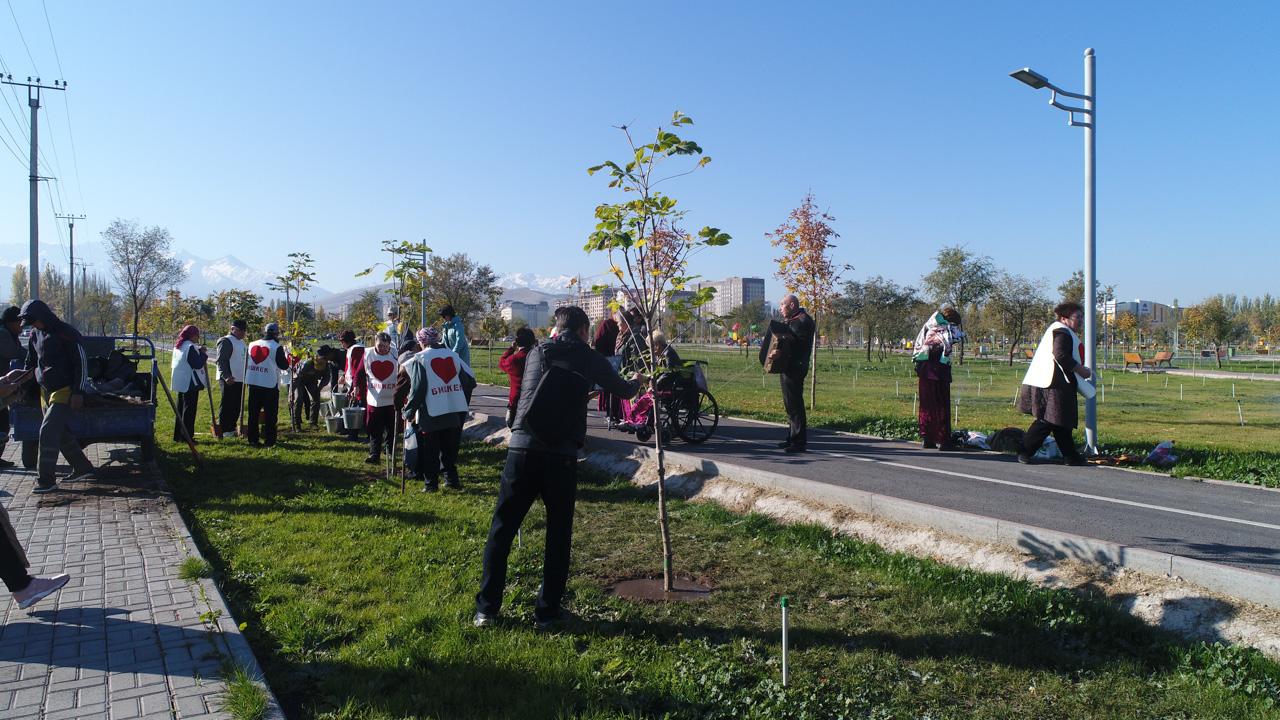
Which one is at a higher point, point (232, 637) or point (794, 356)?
point (794, 356)

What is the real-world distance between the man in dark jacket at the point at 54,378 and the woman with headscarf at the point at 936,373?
32.5ft

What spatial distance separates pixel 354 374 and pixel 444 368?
166 inches

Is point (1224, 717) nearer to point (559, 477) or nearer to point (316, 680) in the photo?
point (559, 477)

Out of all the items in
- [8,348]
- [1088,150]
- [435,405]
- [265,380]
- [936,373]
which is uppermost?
[1088,150]

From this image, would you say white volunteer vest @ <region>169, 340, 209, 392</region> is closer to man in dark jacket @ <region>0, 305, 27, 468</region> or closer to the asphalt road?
man in dark jacket @ <region>0, 305, 27, 468</region>

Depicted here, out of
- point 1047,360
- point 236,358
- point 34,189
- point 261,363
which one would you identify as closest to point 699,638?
point 1047,360

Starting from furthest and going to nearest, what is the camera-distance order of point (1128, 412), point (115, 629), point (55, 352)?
point (1128, 412) → point (55, 352) → point (115, 629)

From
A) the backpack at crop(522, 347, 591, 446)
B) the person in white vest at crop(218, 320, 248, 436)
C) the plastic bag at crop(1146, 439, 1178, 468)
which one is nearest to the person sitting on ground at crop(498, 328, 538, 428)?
the backpack at crop(522, 347, 591, 446)

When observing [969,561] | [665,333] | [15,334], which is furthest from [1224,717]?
[15,334]

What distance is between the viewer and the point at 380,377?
998cm

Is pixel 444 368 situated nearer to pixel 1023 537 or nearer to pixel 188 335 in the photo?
pixel 1023 537

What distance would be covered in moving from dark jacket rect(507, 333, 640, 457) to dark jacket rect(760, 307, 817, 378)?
531 centimetres

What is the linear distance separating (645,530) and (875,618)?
2562 mm

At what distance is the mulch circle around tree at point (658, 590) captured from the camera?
203 inches
